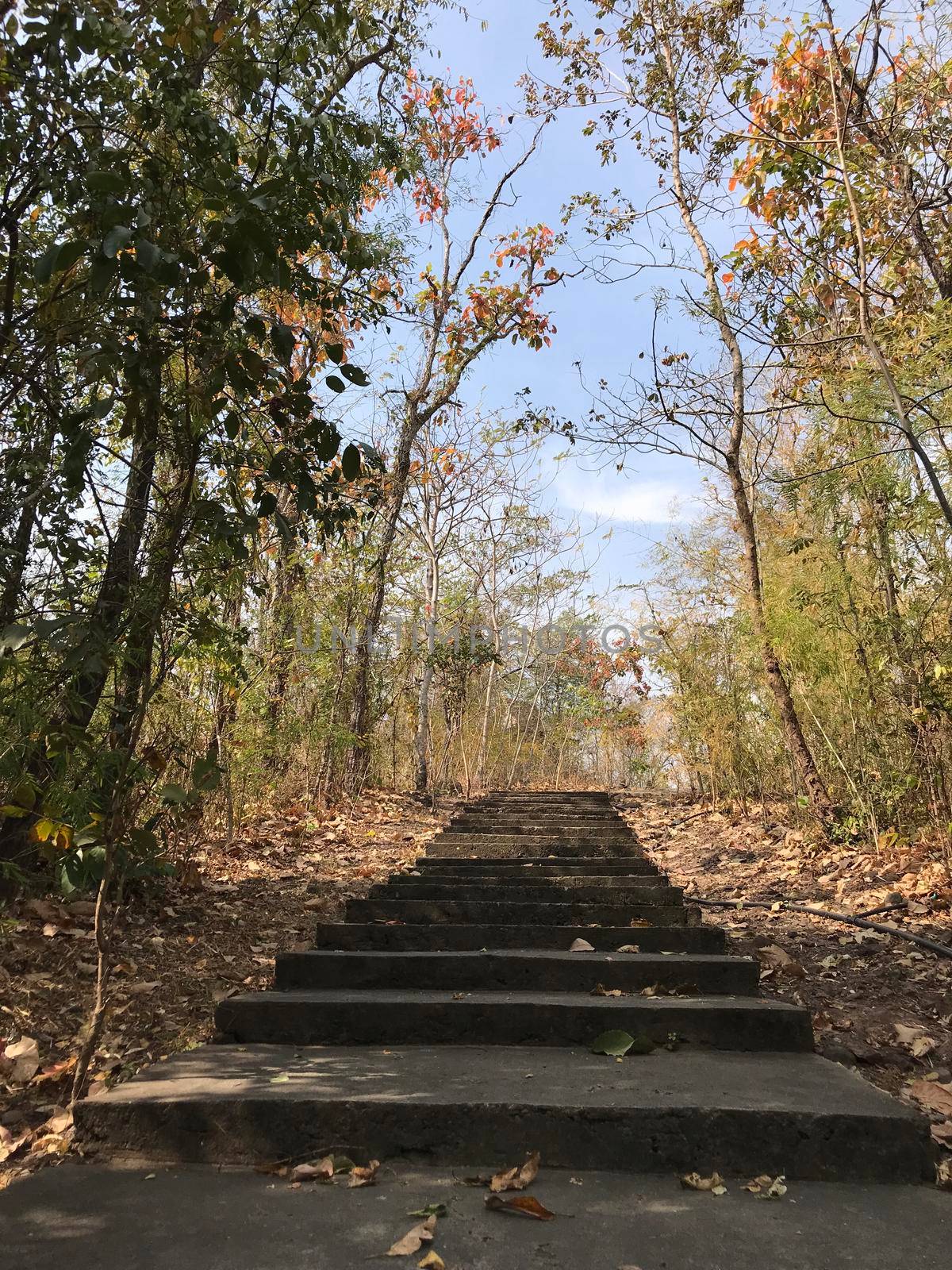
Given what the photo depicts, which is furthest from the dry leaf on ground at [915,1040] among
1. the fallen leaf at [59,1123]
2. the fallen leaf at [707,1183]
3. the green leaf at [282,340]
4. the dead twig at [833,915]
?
the green leaf at [282,340]

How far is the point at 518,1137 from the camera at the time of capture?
5.99 ft

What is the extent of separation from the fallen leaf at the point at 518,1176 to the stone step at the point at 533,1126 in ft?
0.12

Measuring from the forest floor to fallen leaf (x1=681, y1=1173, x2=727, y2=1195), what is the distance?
590 millimetres

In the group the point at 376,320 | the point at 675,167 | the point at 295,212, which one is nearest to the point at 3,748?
the point at 295,212

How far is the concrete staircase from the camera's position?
180 centimetres

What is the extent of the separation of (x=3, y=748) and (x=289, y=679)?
12.2ft

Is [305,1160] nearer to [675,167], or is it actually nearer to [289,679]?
[289,679]

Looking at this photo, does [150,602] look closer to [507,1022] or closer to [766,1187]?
[507,1022]

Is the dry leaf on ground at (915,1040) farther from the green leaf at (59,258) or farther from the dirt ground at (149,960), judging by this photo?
the green leaf at (59,258)

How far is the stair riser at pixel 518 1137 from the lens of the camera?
5.83 feet

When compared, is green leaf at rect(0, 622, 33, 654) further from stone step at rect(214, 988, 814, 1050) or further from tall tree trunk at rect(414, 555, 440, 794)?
tall tree trunk at rect(414, 555, 440, 794)

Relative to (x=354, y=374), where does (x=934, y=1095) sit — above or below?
below

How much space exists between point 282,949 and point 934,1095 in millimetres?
2333

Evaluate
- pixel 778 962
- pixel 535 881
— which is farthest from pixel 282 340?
pixel 535 881
